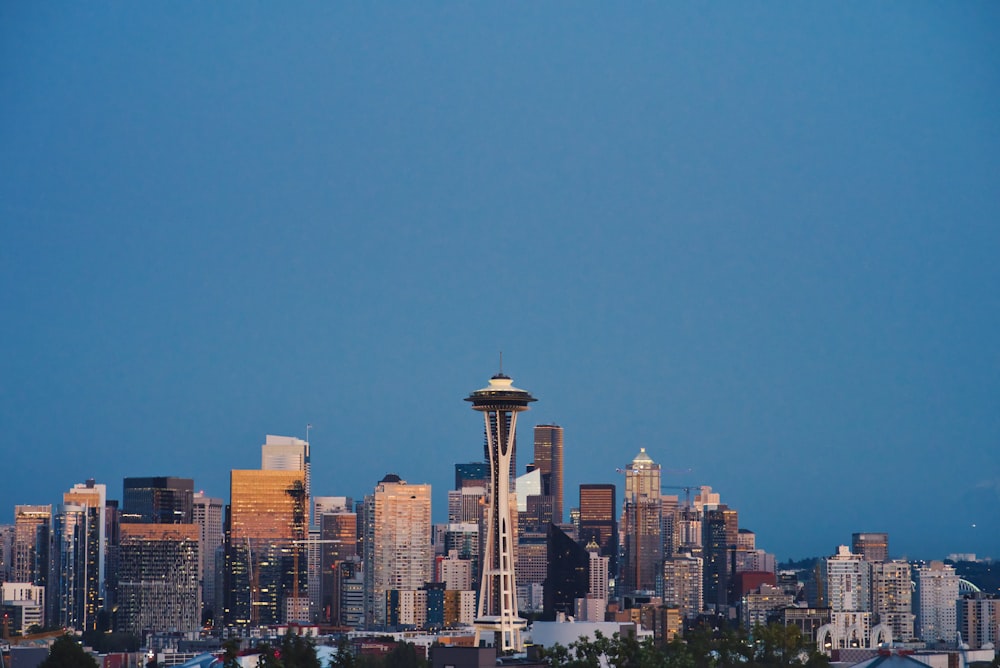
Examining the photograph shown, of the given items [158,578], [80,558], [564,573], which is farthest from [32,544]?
[564,573]

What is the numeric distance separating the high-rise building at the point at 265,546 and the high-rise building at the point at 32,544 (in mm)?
18386

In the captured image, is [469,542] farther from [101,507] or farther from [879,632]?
[879,632]

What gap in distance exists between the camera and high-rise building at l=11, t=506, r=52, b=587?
162 m

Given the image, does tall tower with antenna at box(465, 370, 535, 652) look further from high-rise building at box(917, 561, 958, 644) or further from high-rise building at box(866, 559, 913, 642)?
high-rise building at box(866, 559, 913, 642)

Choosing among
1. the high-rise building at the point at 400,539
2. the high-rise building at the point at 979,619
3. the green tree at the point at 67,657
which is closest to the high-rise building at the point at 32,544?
the high-rise building at the point at 400,539

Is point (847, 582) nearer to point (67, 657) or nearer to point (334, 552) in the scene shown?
point (334, 552)

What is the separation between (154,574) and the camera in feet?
546

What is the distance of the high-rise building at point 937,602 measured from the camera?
155375 mm

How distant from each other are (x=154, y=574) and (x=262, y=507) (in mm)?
22202

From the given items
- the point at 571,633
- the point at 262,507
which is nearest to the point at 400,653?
the point at 571,633

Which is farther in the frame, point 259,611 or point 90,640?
point 259,611

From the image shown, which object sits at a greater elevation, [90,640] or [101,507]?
[101,507]

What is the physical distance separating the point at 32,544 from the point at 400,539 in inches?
1533

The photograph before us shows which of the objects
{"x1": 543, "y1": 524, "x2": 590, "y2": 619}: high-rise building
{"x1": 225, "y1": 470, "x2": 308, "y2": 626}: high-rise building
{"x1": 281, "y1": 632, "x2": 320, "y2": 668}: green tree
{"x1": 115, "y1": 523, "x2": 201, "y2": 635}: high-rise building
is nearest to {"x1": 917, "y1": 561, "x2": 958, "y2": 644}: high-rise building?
{"x1": 543, "y1": 524, "x2": 590, "y2": 619}: high-rise building
